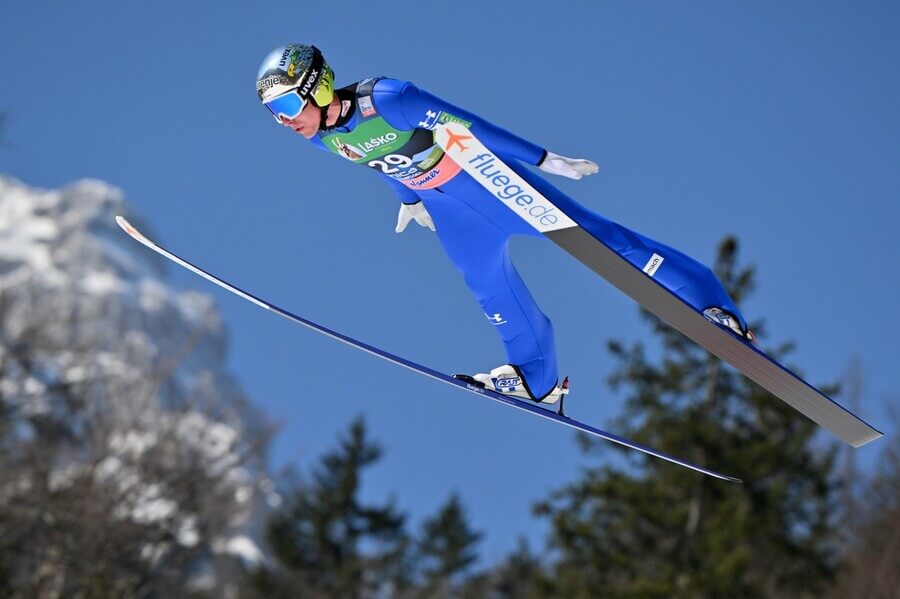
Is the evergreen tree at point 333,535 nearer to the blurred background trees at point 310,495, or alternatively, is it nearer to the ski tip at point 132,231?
the blurred background trees at point 310,495

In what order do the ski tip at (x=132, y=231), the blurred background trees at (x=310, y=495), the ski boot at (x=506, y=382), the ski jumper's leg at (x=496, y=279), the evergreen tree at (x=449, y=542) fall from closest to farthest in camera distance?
the ski jumper's leg at (x=496, y=279)
the ski boot at (x=506, y=382)
the ski tip at (x=132, y=231)
the blurred background trees at (x=310, y=495)
the evergreen tree at (x=449, y=542)

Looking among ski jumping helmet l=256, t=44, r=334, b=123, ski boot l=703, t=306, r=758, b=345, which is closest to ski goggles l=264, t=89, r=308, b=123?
ski jumping helmet l=256, t=44, r=334, b=123

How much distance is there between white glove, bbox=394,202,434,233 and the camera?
5.25 metres

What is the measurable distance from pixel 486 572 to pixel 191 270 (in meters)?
33.1

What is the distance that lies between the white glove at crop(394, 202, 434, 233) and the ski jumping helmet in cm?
84

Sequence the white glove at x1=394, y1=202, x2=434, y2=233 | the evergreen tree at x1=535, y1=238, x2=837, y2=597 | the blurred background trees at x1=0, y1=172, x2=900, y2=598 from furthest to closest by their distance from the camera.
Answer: the evergreen tree at x1=535, y1=238, x2=837, y2=597 < the blurred background trees at x1=0, y1=172, x2=900, y2=598 < the white glove at x1=394, y1=202, x2=434, y2=233

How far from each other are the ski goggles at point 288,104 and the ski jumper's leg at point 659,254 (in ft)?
3.09

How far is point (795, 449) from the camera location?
1970 centimetres

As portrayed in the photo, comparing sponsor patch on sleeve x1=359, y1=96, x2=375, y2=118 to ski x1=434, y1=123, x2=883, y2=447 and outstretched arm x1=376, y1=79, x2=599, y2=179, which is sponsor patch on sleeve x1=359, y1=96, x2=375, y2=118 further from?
ski x1=434, y1=123, x2=883, y2=447

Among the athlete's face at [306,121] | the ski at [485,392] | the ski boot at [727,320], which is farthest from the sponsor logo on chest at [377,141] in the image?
the ski boot at [727,320]

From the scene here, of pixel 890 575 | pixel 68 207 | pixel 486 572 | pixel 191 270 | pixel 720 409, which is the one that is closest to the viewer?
pixel 191 270

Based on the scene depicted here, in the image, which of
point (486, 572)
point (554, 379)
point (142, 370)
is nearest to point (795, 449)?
point (142, 370)

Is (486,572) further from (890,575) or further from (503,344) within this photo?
(503,344)

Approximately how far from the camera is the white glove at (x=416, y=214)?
5.25 metres
